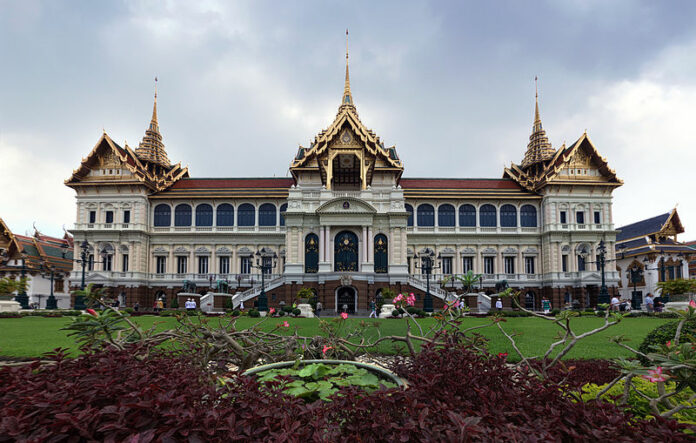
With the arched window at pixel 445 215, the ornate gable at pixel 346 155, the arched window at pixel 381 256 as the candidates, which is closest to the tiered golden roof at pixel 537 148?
the arched window at pixel 445 215

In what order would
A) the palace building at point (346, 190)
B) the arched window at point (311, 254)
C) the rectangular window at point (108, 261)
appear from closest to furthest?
1. the arched window at point (311, 254)
2. the palace building at point (346, 190)
3. the rectangular window at point (108, 261)

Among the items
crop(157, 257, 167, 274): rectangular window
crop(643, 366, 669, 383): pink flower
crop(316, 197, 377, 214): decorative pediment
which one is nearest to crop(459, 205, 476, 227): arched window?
crop(316, 197, 377, 214): decorative pediment

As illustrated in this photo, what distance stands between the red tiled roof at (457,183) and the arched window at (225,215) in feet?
62.2

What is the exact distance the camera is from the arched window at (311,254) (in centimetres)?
3428

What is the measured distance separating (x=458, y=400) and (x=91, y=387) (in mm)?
2725

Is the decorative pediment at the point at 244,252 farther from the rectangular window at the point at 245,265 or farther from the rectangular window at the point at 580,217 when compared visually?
the rectangular window at the point at 580,217

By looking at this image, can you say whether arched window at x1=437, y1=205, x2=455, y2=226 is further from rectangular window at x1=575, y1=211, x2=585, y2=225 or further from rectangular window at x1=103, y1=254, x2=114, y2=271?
rectangular window at x1=103, y1=254, x2=114, y2=271

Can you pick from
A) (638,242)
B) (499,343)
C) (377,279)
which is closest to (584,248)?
(638,242)

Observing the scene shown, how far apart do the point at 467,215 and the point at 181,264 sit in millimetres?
30734

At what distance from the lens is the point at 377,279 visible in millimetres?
34000

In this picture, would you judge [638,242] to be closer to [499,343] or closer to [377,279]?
[377,279]

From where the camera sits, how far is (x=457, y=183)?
153ft

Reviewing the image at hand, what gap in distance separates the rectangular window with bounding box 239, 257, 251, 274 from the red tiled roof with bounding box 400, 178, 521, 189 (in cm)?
1865

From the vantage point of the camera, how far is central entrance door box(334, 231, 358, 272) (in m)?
34.1
